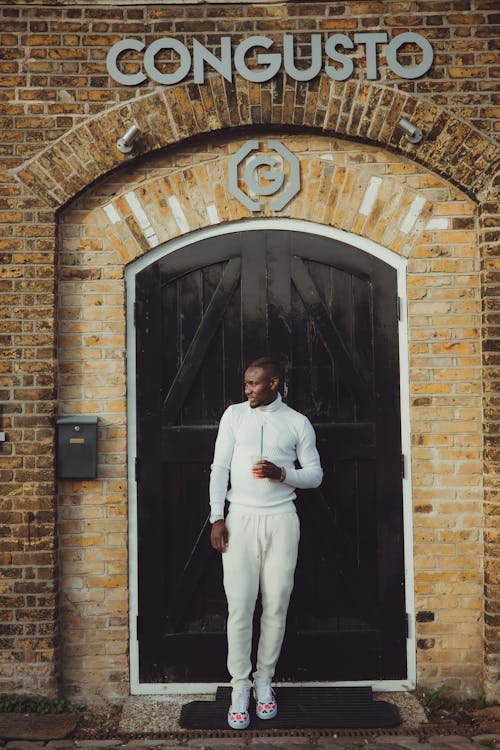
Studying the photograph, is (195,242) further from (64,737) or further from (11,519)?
(64,737)

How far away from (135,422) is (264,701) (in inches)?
72.9

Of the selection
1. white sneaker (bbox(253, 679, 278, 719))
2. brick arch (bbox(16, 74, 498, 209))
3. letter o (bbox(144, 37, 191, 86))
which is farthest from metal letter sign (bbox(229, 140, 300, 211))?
white sneaker (bbox(253, 679, 278, 719))

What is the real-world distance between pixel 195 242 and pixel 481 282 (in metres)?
1.85

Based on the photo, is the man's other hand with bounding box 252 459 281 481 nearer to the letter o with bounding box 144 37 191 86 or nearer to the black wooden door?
the black wooden door

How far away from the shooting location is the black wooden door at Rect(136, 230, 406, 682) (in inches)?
187

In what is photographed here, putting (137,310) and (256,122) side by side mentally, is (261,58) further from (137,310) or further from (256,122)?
(137,310)

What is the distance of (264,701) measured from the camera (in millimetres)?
4273

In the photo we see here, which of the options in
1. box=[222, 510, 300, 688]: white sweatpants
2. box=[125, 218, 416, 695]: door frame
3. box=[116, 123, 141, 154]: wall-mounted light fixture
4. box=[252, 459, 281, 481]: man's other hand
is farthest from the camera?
box=[125, 218, 416, 695]: door frame

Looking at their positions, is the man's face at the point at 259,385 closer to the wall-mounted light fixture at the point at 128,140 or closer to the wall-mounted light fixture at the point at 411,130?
the wall-mounted light fixture at the point at 128,140

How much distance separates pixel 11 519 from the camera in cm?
456

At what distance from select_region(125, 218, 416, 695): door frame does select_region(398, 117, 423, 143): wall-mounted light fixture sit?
679mm

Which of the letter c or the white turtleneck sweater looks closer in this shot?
the white turtleneck sweater

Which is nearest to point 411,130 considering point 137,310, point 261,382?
point 261,382

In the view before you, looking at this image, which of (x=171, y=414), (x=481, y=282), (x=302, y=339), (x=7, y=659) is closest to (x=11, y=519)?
(x=7, y=659)
